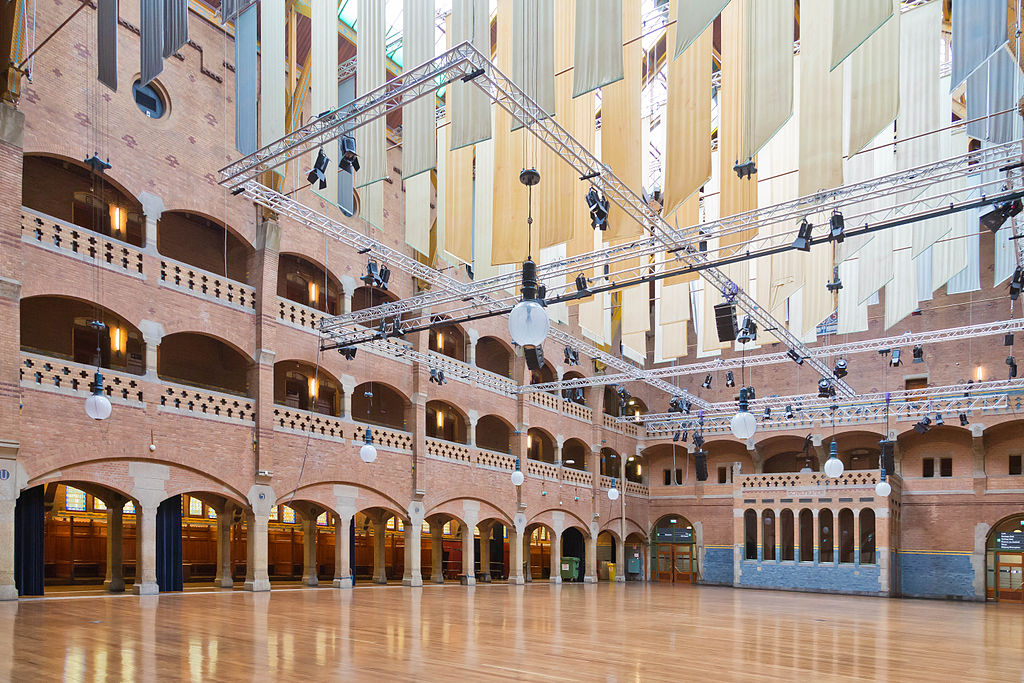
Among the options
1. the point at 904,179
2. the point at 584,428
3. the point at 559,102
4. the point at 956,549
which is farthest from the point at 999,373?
the point at 559,102

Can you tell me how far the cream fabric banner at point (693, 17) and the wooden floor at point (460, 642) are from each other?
813 cm

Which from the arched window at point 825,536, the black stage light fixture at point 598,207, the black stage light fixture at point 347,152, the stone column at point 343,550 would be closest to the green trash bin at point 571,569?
the arched window at point 825,536

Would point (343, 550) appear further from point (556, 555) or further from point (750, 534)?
point (750, 534)

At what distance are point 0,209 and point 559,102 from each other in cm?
1027

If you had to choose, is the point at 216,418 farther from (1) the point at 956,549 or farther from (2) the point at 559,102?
(1) the point at 956,549

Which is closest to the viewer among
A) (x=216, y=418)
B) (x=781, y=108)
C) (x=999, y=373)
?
(x=781, y=108)

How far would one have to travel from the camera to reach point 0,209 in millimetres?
14641

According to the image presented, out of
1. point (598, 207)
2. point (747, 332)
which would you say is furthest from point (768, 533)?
point (598, 207)

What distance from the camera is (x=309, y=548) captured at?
22516mm

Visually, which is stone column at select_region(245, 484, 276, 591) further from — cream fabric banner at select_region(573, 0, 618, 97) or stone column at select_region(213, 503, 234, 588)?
cream fabric banner at select_region(573, 0, 618, 97)

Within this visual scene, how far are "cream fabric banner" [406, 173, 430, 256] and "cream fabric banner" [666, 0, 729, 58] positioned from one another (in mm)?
7486

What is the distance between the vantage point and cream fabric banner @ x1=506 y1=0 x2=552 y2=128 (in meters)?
12.6

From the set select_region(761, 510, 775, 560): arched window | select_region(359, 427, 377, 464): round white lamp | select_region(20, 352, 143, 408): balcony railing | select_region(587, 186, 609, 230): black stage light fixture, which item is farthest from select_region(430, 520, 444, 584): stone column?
select_region(587, 186, 609, 230): black stage light fixture

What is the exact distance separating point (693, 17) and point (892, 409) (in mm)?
21973
